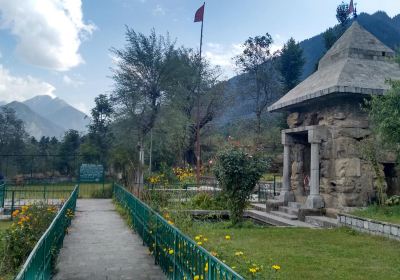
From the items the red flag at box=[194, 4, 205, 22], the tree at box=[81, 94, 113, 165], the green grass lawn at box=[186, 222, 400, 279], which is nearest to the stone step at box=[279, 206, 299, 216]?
the green grass lawn at box=[186, 222, 400, 279]

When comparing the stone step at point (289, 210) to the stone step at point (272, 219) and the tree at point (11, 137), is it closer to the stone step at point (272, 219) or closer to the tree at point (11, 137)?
the stone step at point (272, 219)

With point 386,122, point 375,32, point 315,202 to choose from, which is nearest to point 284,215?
point 315,202

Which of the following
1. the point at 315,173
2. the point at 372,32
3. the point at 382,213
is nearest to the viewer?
the point at 382,213

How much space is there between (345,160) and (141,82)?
15.0m

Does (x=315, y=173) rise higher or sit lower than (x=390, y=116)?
lower

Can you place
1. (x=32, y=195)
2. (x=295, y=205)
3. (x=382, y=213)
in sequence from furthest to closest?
(x=32, y=195) < (x=295, y=205) < (x=382, y=213)

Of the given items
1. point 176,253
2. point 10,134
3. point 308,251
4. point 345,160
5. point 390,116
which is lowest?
point 308,251

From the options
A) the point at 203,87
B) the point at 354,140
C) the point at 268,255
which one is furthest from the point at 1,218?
the point at 203,87

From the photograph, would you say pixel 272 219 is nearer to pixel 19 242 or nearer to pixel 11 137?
pixel 19 242

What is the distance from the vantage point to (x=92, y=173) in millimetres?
22938

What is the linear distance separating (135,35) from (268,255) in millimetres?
19939

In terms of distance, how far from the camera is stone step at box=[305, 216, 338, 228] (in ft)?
35.1

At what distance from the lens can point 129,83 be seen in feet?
77.2

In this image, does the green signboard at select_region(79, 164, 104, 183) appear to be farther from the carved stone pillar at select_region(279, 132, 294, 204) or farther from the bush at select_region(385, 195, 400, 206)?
the bush at select_region(385, 195, 400, 206)
